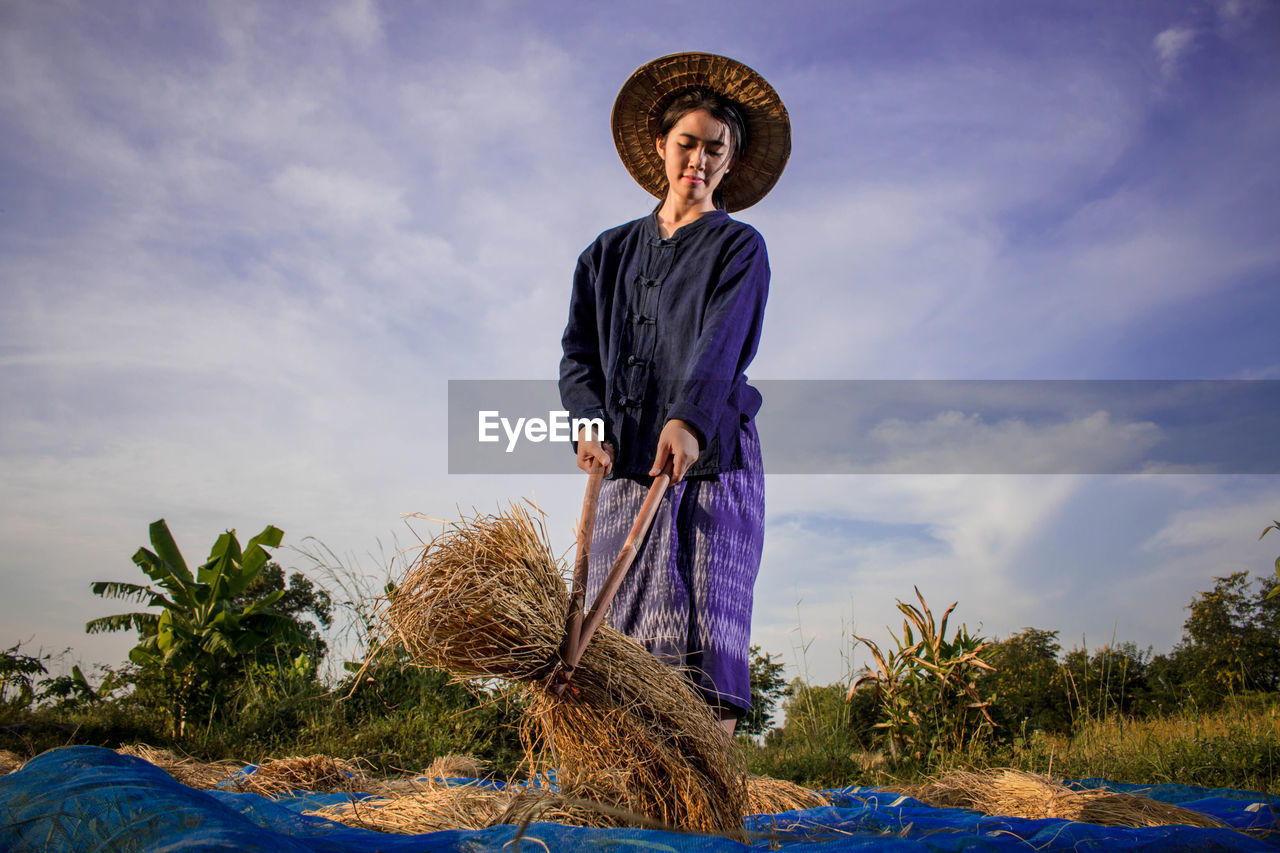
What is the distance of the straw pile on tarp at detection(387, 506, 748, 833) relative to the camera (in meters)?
1.93

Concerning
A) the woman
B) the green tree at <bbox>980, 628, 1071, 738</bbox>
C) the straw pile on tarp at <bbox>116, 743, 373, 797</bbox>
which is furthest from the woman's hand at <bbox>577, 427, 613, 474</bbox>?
the green tree at <bbox>980, 628, 1071, 738</bbox>

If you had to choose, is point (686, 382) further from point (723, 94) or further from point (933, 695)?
point (933, 695)

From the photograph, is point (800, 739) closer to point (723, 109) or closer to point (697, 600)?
point (697, 600)

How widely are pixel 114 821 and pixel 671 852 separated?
98cm

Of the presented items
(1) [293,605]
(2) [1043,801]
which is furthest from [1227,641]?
(1) [293,605]

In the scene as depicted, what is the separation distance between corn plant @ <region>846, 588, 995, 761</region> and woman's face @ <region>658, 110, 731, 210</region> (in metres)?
3.38

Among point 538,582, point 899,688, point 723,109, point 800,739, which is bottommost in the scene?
point 800,739

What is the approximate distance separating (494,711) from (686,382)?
12.2ft

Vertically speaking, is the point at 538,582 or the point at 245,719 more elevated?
the point at 538,582

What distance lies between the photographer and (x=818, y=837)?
224 cm

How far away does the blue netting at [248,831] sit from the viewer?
1.28m

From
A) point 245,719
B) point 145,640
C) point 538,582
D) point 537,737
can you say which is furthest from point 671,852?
point 145,640

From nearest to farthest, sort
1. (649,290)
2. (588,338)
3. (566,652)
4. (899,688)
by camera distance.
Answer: (566,652) → (649,290) → (588,338) → (899,688)

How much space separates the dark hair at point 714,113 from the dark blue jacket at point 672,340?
0.34 metres
